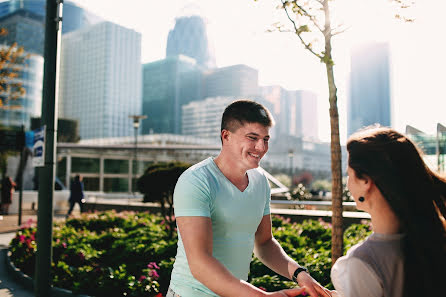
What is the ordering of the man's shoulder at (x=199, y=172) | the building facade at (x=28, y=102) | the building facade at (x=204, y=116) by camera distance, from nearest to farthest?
1. the man's shoulder at (x=199, y=172)
2. the building facade at (x=28, y=102)
3. the building facade at (x=204, y=116)

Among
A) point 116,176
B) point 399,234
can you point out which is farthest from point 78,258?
point 116,176

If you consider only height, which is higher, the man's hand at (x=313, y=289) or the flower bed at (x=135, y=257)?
the man's hand at (x=313, y=289)

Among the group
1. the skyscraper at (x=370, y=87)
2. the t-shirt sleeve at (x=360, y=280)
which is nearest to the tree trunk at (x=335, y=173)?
the t-shirt sleeve at (x=360, y=280)

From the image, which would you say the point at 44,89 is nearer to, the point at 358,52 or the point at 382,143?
the point at 382,143

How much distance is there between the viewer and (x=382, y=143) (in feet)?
4.61

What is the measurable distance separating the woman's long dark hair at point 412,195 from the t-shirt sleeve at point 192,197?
0.66 m

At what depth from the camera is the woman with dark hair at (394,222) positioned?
1277 mm

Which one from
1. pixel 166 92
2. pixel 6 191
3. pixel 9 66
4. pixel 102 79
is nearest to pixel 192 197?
pixel 9 66

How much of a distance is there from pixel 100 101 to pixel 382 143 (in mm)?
149316

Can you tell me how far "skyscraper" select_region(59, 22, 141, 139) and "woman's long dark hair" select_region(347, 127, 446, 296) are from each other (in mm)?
146876

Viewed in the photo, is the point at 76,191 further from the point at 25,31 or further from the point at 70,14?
the point at 70,14

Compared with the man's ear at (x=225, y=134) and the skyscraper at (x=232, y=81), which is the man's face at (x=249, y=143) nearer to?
the man's ear at (x=225, y=134)

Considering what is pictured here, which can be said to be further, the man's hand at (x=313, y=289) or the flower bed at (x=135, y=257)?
the flower bed at (x=135, y=257)

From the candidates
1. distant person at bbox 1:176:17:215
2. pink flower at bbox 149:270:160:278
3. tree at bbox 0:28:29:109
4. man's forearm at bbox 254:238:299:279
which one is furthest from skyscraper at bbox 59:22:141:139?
man's forearm at bbox 254:238:299:279
